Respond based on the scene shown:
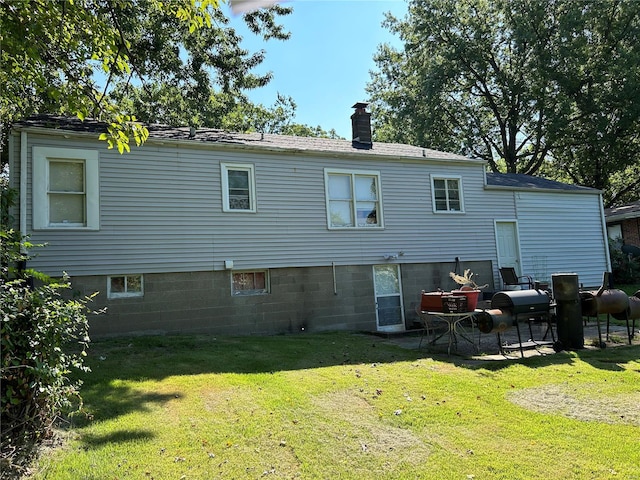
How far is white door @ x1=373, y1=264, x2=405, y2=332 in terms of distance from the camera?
12.4m

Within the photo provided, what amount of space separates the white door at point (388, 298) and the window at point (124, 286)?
20.0 feet

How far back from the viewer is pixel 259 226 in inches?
436

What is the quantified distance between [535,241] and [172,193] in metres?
11.9

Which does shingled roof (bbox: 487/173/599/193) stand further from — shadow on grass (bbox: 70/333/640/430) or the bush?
the bush

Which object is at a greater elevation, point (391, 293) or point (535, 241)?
point (535, 241)

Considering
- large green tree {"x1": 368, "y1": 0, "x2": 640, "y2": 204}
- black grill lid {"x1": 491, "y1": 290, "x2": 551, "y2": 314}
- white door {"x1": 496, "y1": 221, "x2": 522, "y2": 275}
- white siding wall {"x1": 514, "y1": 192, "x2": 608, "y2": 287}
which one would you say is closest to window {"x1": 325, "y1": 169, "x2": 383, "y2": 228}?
black grill lid {"x1": 491, "y1": 290, "x2": 551, "y2": 314}

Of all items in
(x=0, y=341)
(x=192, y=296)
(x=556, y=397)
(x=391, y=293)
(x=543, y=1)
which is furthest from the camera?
(x=543, y=1)

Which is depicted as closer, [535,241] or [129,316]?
[129,316]

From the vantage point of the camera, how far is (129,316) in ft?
31.1

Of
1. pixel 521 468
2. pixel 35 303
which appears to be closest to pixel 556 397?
pixel 521 468

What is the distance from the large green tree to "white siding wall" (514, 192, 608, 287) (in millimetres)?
9587

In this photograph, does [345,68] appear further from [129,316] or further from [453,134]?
[453,134]

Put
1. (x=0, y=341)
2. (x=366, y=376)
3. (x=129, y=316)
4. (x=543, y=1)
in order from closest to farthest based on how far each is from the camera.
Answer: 1. (x=0, y=341)
2. (x=366, y=376)
3. (x=129, y=316)
4. (x=543, y=1)

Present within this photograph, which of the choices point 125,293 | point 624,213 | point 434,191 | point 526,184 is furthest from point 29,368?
point 624,213
